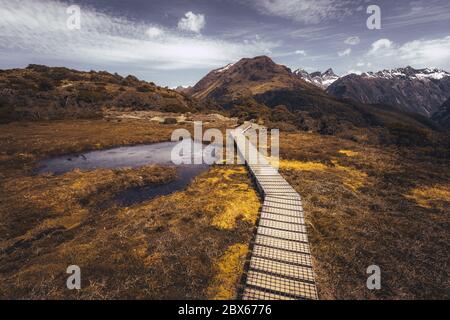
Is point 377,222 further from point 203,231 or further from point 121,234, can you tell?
point 121,234

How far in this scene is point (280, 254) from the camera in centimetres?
917

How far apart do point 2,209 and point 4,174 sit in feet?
22.5

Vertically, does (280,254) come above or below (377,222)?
below

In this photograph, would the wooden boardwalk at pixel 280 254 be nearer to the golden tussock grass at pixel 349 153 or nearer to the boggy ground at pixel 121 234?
the boggy ground at pixel 121 234

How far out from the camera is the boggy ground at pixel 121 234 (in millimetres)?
7941

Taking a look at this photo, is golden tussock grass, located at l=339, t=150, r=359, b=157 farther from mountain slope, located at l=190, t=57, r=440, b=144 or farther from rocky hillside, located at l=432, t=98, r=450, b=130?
rocky hillside, located at l=432, t=98, r=450, b=130

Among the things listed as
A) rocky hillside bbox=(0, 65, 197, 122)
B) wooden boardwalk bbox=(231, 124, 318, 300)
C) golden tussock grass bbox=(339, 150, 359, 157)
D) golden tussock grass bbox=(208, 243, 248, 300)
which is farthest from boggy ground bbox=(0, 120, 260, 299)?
rocky hillside bbox=(0, 65, 197, 122)

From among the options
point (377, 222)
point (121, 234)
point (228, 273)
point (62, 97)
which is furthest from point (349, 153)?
point (62, 97)

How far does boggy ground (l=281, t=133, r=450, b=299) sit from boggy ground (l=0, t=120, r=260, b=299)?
3.26 m

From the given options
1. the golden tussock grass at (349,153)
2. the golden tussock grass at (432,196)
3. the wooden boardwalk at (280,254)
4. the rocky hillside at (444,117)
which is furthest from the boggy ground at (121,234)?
the rocky hillside at (444,117)

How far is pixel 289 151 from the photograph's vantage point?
2591 centimetres

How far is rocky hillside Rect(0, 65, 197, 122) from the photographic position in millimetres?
42438

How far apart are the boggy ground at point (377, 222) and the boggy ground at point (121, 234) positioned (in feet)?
10.7

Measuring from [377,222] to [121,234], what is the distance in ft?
39.3
